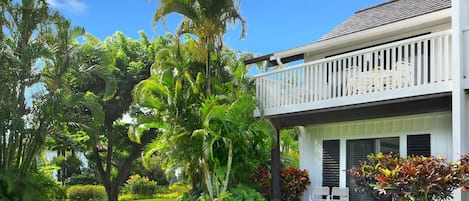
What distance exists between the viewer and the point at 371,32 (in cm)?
1316

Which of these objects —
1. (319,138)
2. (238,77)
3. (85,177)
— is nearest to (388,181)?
(319,138)

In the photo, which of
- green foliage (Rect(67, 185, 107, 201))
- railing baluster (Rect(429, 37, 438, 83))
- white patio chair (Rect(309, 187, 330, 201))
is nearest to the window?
white patio chair (Rect(309, 187, 330, 201))

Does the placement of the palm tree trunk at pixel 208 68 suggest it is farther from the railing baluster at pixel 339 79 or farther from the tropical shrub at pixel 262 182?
the railing baluster at pixel 339 79

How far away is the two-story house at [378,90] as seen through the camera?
34.9 ft

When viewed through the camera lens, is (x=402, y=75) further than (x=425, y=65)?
Yes

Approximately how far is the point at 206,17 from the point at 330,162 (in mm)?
5248

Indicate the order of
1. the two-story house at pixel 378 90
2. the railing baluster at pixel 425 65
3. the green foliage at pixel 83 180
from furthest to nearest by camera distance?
the green foliage at pixel 83 180 → the railing baluster at pixel 425 65 → the two-story house at pixel 378 90

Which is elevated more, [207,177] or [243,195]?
[207,177]

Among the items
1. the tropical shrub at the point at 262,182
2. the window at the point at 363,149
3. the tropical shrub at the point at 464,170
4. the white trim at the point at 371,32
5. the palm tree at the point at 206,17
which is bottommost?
the tropical shrub at the point at 262,182

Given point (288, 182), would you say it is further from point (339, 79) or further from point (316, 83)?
point (339, 79)

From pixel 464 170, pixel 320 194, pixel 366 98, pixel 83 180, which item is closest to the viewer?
pixel 464 170

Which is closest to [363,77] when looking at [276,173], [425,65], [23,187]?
[425,65]

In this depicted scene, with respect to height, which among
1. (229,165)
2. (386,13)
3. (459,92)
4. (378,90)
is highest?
(386,13)

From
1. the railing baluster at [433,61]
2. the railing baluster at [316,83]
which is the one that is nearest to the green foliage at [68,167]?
the railing baluster at [316,83]
